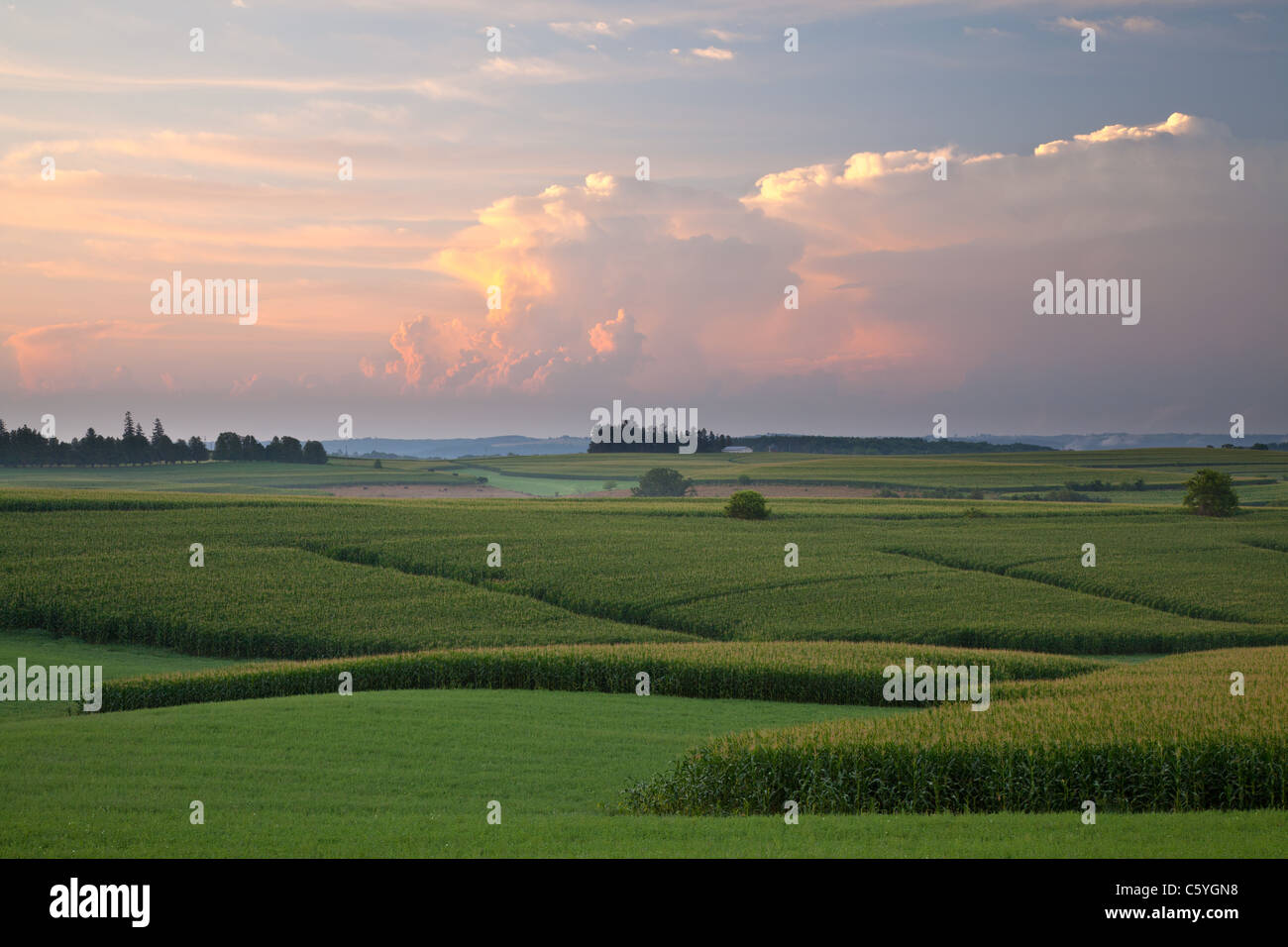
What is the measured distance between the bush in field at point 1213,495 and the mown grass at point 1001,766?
2758 inches

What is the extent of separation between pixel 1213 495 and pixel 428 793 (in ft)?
270

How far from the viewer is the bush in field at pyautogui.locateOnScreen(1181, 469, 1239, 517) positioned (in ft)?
264

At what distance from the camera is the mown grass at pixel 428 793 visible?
13.5 m

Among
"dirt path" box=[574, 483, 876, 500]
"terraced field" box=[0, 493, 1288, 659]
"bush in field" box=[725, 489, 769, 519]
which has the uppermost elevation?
"dirt path" box=[574, 483, 876, 500]

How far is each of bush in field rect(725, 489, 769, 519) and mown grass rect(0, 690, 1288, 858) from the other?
49.3 meters

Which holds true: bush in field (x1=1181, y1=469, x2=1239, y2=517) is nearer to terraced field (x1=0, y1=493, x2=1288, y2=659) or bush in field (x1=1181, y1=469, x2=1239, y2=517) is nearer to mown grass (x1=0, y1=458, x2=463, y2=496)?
terraced field (x1=0, y1=493, x2=1288, y2=659)

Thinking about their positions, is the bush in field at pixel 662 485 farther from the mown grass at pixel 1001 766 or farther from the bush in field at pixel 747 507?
the mown grass at pixel 1001 766

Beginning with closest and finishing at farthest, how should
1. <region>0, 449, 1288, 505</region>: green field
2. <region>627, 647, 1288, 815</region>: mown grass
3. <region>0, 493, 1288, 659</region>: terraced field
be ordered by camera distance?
<region>627, 647, 1288, 815</region>: mown grass, <region>0, 493, 1288, 659</region>: terraced field, <region>0, 449, 1288, 505</region>: green field

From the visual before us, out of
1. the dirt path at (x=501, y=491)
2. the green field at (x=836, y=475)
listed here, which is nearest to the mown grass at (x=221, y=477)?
the green field at (x=836, y=475)

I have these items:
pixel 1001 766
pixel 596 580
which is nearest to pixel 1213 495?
pixel 596 580

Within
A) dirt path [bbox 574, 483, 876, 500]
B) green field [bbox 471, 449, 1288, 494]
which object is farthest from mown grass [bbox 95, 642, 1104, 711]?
green field [bbox 471, 449, 1288, 494]

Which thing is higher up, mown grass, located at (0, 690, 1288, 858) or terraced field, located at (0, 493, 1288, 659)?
terraced field, located at (0, 493, 1288, 659)
